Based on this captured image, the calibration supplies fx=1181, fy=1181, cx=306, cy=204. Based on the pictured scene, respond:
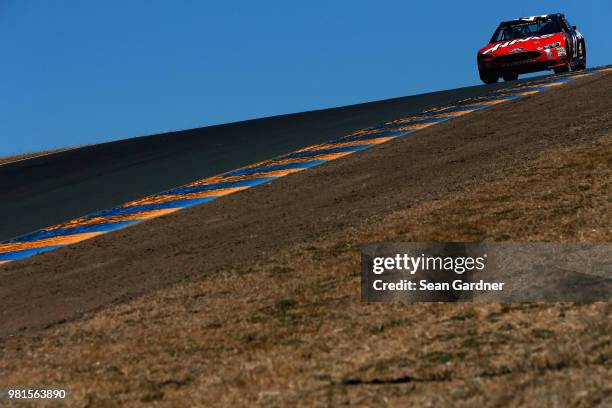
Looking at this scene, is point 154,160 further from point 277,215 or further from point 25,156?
point 277,215

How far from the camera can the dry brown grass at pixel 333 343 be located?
17.5ft

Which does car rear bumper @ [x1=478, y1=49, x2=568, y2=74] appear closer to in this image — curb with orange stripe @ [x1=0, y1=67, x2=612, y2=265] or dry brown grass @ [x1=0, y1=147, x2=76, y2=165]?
curb with orange stripe @ [x1=0, y1=67, x2=612, y2=265]

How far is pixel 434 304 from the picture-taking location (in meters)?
6.80

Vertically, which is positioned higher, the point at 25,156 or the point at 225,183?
the point at 25,156

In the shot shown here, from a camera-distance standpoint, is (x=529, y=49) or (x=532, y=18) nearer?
(x=529, y=49)

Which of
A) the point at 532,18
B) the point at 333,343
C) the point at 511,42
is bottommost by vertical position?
the point at 333,343

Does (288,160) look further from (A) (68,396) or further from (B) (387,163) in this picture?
(A) (68,396)

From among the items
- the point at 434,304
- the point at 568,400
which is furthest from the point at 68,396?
the point at 568,400

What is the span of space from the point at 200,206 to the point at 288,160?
3.20m

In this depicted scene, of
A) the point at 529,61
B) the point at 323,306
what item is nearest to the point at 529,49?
the point at 529,61

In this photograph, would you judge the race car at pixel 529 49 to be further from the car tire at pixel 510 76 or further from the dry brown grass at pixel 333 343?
the dry brown grass at pixel 333 343

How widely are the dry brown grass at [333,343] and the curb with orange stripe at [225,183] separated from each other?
361 centimetres

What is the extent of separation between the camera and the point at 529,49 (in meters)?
23.7

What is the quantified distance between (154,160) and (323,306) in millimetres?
10970
